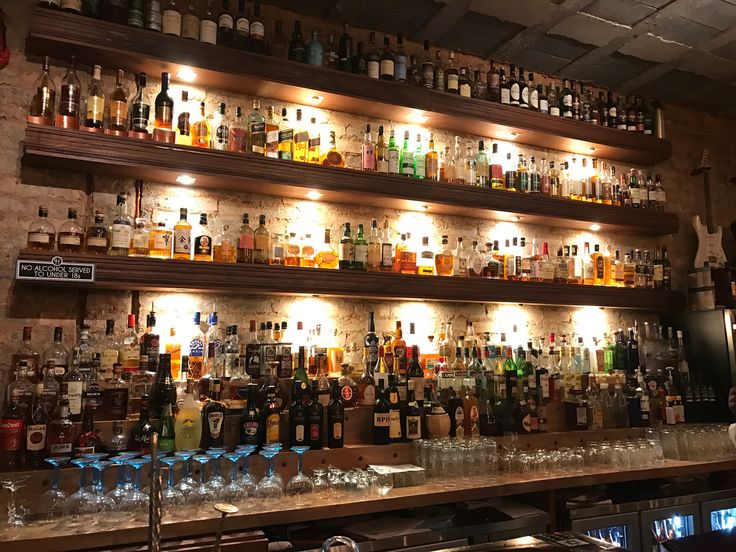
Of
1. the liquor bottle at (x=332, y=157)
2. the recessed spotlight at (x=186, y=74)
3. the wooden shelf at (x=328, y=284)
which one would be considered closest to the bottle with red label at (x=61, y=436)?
the wooden shelf at (x=328, y=284)

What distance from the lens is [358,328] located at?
12.9ft

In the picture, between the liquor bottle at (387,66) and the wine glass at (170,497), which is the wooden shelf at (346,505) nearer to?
the wine glass at (170,497)

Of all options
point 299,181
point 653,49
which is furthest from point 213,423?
point 653,49

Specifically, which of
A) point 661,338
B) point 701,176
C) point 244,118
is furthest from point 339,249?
point 701,176

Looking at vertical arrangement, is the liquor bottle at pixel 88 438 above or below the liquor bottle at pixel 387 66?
below

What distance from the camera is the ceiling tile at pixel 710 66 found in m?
4.68

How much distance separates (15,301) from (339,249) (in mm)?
1893

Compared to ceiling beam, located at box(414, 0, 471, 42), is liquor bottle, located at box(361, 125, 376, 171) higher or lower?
lower

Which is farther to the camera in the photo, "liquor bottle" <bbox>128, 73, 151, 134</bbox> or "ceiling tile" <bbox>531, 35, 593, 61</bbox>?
"ceiling tile" <bbox>531, 35, 593, 61</bbox>

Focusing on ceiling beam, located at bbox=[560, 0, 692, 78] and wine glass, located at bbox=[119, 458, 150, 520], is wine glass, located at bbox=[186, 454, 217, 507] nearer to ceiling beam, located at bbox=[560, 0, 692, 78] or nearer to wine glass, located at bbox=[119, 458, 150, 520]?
wine glass, located at bbox=[119, 458, 150, 520]

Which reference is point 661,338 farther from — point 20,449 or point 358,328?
point 20,449

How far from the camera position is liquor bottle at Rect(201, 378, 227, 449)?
117 inches

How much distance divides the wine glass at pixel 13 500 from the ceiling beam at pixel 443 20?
3.62 meters

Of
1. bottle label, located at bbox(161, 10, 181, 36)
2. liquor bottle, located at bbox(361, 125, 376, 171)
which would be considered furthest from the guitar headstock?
bottle label, located at bbox(161, 10, 181, 36)
